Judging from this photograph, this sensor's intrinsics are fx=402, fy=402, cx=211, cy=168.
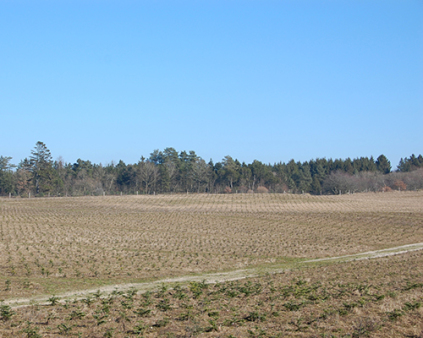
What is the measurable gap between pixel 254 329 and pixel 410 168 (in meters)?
163

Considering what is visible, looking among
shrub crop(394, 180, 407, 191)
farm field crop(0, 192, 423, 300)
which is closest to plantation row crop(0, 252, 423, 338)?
farm field crop(0, 192, 423, 300)

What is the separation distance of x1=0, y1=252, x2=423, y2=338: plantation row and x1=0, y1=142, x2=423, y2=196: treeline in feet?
297

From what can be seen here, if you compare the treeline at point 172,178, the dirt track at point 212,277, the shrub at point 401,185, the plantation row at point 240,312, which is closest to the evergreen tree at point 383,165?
the treeline at point 172,178

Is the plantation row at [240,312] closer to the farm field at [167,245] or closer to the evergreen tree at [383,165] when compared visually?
the farm field at [167,245]

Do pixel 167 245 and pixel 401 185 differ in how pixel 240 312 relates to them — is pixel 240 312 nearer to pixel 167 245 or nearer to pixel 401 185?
pixel 167 245

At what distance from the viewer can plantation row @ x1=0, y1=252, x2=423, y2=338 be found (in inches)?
375

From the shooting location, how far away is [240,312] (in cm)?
1124

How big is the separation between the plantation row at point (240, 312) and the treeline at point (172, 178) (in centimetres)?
9047

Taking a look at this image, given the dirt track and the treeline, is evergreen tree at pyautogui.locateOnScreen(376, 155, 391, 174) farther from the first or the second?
the dirt track

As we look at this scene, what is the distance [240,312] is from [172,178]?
359 feet

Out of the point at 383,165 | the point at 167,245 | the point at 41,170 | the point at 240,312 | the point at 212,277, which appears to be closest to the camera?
the point at 240,312

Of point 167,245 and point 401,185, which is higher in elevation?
point 401,185

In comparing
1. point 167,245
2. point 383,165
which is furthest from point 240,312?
point 383,165

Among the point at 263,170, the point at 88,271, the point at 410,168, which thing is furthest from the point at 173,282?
the point at 410,168
